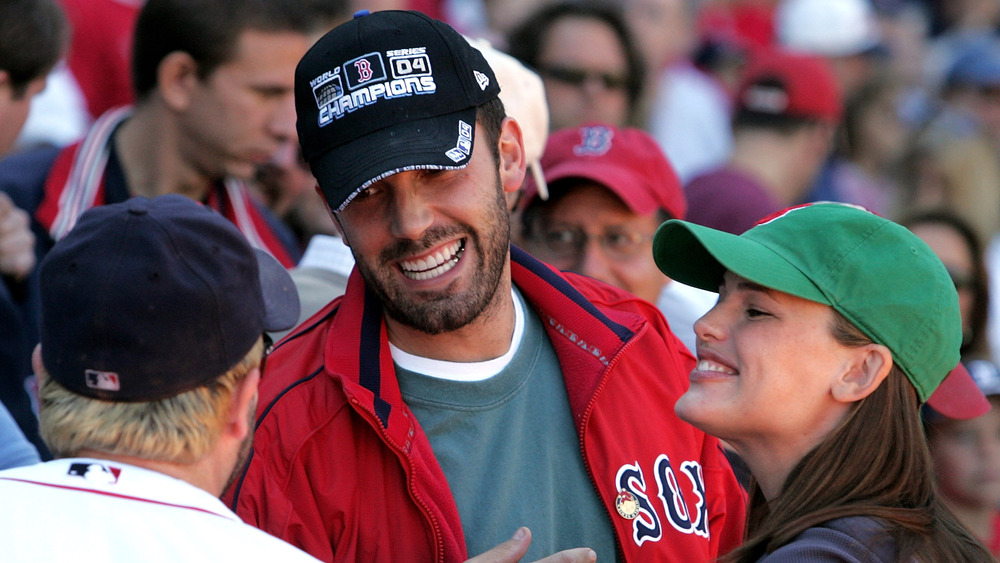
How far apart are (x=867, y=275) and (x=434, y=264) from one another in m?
0.88

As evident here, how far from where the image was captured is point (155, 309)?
1703 millimetres

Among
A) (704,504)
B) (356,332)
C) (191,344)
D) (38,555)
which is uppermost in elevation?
(191,344)

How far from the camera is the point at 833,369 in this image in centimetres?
206

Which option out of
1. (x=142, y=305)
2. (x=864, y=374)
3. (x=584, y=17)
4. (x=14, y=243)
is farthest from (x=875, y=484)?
(x=584, y=17)

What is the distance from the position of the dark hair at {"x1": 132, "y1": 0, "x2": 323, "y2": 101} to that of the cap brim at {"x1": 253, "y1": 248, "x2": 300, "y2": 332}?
1.66m

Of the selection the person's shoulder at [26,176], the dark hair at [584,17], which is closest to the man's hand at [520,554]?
the person's shoulder at [26,176]

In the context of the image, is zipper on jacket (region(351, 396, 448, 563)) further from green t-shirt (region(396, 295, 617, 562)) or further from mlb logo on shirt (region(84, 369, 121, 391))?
mlb logo on shirt (region(84, 369, 121, 391))

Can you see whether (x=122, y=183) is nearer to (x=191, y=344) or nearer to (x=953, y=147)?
(x=191, y=344)

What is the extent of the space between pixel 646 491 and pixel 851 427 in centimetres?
49

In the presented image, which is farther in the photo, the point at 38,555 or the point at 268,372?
the point at 268,372

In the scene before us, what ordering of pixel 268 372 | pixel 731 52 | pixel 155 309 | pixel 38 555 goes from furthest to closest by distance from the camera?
pixel 731 52 < pixel 268 372 < pixel 155 309 < pixel 38 555

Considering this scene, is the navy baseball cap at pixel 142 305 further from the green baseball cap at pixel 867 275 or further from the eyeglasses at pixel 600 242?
the eyeglasses at pixel 600 242

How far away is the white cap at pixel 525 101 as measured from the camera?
10.3ft

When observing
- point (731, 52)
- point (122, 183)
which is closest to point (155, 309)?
point (122, 183)
